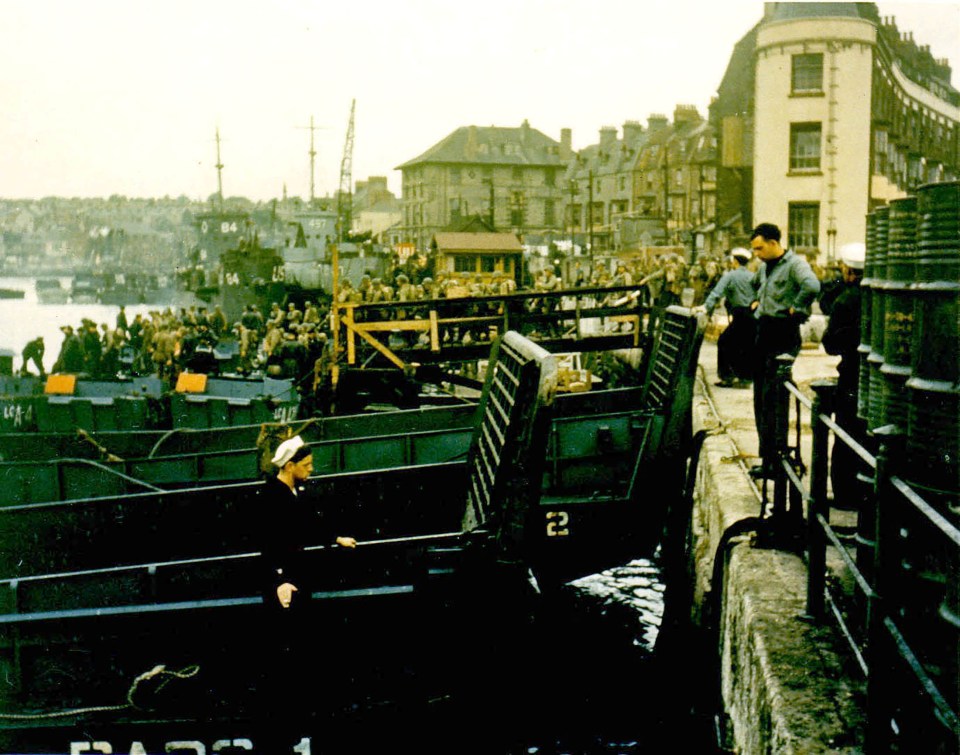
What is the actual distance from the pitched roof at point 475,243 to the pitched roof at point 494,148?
94.0ft

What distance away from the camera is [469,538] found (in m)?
5.47

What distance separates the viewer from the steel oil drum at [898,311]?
11.7 feet

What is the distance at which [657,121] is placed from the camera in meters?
73.4

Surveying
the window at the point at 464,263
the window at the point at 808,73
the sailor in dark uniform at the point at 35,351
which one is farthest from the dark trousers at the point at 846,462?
the window at the point at 464,263

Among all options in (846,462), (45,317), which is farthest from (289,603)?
(45,317)

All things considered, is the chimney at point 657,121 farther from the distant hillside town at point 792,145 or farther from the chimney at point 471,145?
the chimney at point 471,145

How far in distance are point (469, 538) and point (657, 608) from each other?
5.70 metres

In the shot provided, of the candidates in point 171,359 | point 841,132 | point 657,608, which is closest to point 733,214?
point 841,132

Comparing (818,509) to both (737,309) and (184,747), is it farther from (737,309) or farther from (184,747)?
(737,309)

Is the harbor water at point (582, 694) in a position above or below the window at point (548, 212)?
below

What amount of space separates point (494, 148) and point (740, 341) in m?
79.2

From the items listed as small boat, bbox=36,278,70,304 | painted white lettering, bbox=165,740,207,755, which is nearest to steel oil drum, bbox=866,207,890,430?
painted white lettering, bbox=165,740,207,755

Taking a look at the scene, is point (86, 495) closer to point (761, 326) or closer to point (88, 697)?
point (88, 697)

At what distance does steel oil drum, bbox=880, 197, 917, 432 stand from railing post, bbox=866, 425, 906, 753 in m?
0.75
